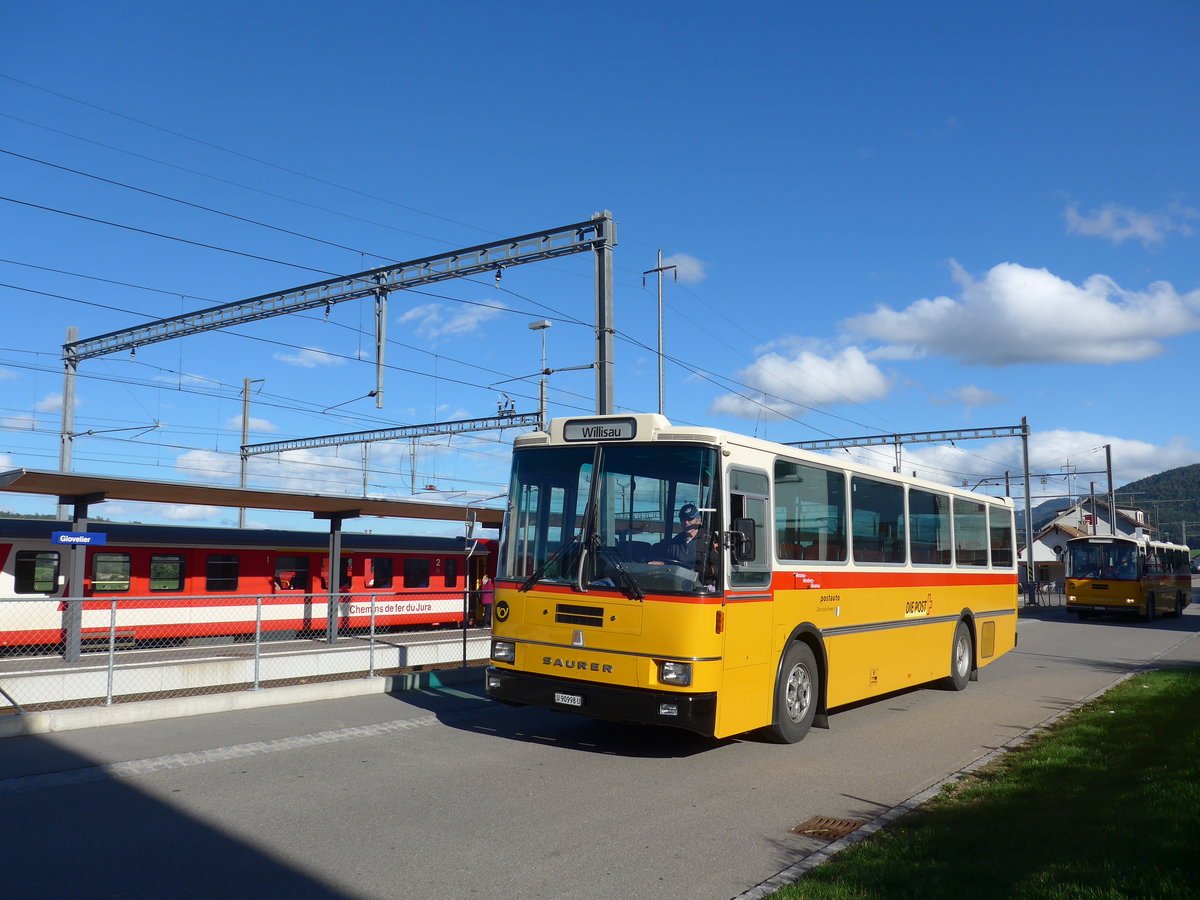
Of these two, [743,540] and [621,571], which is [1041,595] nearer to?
[743,540]

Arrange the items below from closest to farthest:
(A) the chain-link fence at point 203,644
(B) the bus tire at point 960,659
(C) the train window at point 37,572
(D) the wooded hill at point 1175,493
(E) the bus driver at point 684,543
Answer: (E) the bus driver at point 684,543
(A) the chain-link fence at point 203,644
(B) the bus tire at point 960,659
(C) the train window at point 37,572
(D) the wooded hill at point 1175,493

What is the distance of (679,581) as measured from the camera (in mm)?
8508

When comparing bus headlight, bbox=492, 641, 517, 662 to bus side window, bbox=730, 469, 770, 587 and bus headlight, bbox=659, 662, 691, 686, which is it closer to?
bus headlight, bbox=659, 662, 691, 686

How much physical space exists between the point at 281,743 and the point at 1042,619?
32480mm

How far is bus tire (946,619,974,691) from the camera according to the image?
14.3 meters

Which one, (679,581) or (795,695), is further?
(795,695)

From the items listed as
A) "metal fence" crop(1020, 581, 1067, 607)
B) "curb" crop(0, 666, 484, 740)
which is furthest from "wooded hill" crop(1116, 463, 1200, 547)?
"curb" crop(0, 666, 484, 740)

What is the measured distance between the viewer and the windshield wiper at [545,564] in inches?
362

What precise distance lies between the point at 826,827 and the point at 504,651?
12.3 ft

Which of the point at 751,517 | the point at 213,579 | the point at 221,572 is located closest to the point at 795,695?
the point at 751,517

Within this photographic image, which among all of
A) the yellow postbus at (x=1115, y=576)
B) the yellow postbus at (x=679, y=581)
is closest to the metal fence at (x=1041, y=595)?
the yellow postbus at (x=1115, y=576)

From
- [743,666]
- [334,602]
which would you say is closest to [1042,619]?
[334,602]

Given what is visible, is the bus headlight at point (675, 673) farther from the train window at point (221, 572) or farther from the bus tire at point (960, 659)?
the train window at point (221, 572)

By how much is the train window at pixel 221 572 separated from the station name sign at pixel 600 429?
19.2 metres
